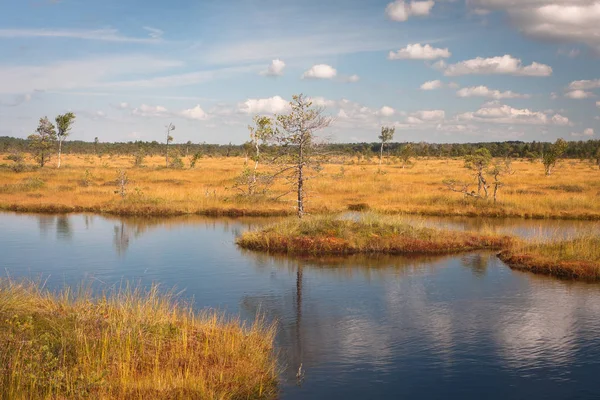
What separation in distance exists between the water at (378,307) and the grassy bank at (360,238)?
4.18 ft

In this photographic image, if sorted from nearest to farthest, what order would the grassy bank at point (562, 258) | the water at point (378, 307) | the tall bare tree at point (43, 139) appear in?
1. the water at point (378, 307)
2. the grassy bank at point (562, 258)
3. the tall bare tree at point (43, 139)

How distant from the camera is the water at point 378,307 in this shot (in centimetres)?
1297

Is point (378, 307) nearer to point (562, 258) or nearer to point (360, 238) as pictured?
point (360, 238)

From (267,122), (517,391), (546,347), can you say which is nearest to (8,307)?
(517,391)

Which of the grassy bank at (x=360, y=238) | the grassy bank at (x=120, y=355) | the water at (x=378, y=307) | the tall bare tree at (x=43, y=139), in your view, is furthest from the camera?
the tall bare tree at (x=43, y=139)

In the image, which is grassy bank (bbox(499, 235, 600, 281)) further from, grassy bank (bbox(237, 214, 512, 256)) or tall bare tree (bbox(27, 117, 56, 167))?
tall bare tree (bbox(27, 117, 56, 167))

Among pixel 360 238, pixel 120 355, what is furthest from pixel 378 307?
pixel 120 355

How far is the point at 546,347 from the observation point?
1506 cm

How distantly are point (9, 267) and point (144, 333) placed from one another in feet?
48.2

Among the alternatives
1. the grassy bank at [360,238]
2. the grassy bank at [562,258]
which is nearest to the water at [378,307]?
the grassy bank at [562,258]

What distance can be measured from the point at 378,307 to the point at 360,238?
9.64 meters

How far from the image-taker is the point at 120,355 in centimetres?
1085

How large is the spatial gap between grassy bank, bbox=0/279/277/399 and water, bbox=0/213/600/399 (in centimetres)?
139

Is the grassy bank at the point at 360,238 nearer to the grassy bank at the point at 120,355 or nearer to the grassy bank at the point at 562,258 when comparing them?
the grassy bank at the point at 562,258
